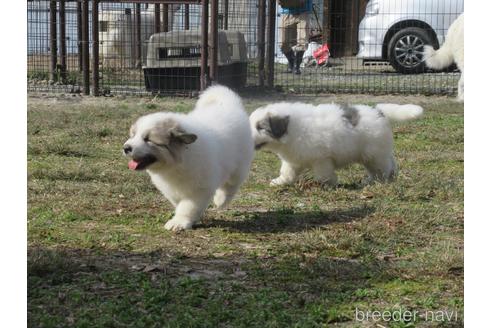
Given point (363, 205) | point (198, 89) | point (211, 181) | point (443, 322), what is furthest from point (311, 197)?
point (198, 89)

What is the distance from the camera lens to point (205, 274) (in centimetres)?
482

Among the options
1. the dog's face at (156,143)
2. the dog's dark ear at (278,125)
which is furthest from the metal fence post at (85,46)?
the dog's face at (156,143)

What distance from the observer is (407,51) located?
51.5 feet

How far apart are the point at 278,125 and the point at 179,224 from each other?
1963 millimetres

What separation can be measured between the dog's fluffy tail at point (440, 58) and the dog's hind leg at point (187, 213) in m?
8.17

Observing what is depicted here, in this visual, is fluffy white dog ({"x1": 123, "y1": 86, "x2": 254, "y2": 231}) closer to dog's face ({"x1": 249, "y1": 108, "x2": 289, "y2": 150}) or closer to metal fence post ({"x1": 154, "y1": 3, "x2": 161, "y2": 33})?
dog's face ({"x1": 249, "y1": 108, "x2": 289, "y2": 150})

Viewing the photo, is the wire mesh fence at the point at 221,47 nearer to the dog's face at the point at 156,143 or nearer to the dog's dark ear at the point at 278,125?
the dog's dark ear at the point at 278,125

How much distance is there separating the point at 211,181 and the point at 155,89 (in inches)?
316

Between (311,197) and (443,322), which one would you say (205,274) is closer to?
(443,322)

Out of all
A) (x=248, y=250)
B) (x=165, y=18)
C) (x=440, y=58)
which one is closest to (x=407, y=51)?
(x=440, y=58)

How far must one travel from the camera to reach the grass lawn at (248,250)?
420 centimetres

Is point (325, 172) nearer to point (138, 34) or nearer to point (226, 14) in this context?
point (226, 14)

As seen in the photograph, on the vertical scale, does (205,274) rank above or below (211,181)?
below

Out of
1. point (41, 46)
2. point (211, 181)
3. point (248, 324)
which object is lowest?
point (248, 324)
